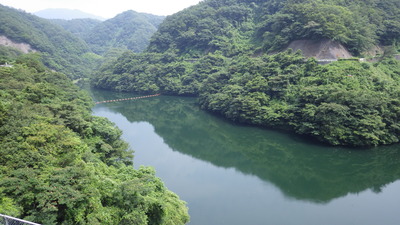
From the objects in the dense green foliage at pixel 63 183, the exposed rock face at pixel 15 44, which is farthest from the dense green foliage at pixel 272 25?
the exposed rock face at pixel 15 44

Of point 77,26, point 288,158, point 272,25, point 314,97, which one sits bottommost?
point 288,158

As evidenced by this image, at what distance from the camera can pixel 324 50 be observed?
30625mm

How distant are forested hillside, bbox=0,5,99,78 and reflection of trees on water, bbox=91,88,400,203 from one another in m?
44.6

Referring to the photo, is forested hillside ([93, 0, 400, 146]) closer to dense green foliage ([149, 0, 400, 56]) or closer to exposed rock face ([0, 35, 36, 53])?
dense green foliage ([149, 0, 400, 56])

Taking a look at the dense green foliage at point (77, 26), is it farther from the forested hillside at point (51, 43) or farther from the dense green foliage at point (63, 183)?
the dense green foliage at point (63, 183)

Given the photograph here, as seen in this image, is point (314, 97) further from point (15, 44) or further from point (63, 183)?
point (15, 44)

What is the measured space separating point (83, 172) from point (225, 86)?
84.3 feet

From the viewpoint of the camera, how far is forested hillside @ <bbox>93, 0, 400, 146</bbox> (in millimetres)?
21000

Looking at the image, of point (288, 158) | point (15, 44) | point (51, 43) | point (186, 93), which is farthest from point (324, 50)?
point (51, 43)

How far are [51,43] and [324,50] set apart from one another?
6800cm

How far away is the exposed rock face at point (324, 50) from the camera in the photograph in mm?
30189

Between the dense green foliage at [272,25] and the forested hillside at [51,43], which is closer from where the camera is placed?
the dense green foliage at [272,25]

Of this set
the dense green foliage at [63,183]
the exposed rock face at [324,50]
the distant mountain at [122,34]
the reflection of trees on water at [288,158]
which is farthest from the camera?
the distant mountain at [122,34]

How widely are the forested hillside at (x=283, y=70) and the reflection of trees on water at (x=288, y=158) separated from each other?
3.94ft
